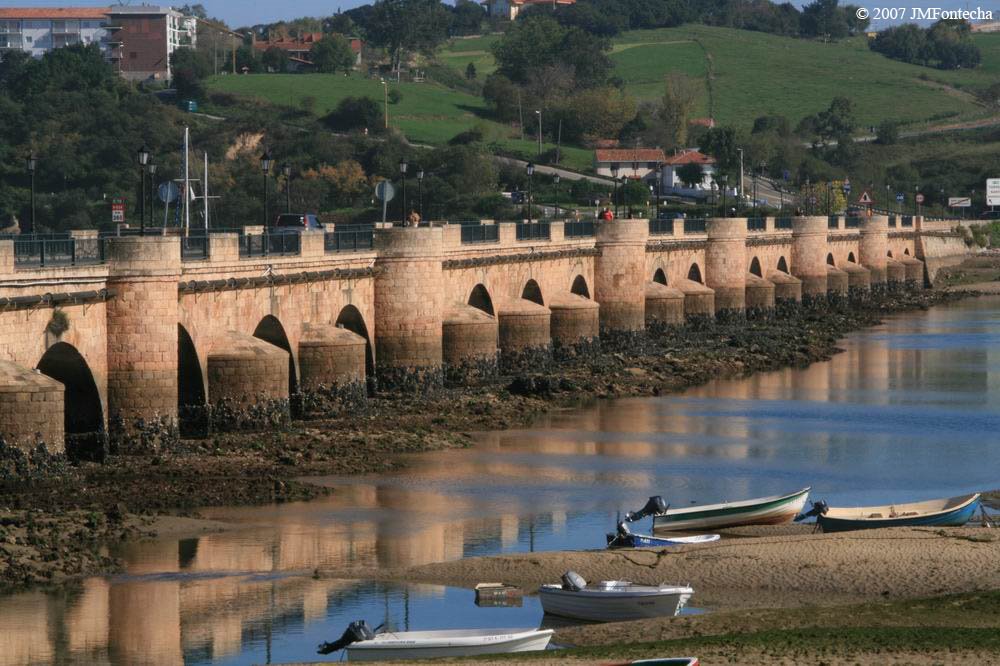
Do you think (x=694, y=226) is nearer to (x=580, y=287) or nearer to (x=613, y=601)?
(x=580, y=287)

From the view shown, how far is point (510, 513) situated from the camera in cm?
3644

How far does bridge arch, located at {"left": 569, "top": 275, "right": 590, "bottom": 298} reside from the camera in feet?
228

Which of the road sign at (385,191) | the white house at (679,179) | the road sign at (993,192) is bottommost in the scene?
the road sign at (385,191)

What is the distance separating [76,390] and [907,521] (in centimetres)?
1673

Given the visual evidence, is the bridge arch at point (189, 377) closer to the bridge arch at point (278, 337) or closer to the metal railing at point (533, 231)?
the bridge arch at point (278, 337)

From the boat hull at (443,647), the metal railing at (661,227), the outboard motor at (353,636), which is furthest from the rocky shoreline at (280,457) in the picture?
the metal railing at (661,227)

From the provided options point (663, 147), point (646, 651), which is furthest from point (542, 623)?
point (663, 147)

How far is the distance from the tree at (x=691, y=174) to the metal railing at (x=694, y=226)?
69.1 metres

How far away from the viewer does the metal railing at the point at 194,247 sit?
4200 cm

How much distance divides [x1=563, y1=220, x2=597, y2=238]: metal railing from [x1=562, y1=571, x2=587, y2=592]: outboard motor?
135 feet

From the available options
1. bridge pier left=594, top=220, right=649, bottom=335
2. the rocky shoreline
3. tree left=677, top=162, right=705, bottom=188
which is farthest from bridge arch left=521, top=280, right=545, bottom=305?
tree left=677, top=162, right=705, bottom=188

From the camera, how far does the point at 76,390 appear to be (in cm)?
3881

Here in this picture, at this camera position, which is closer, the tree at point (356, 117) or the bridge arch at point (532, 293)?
the bridge arch at point (532, 293)

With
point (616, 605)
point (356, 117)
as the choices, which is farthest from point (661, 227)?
point (356, 117)
